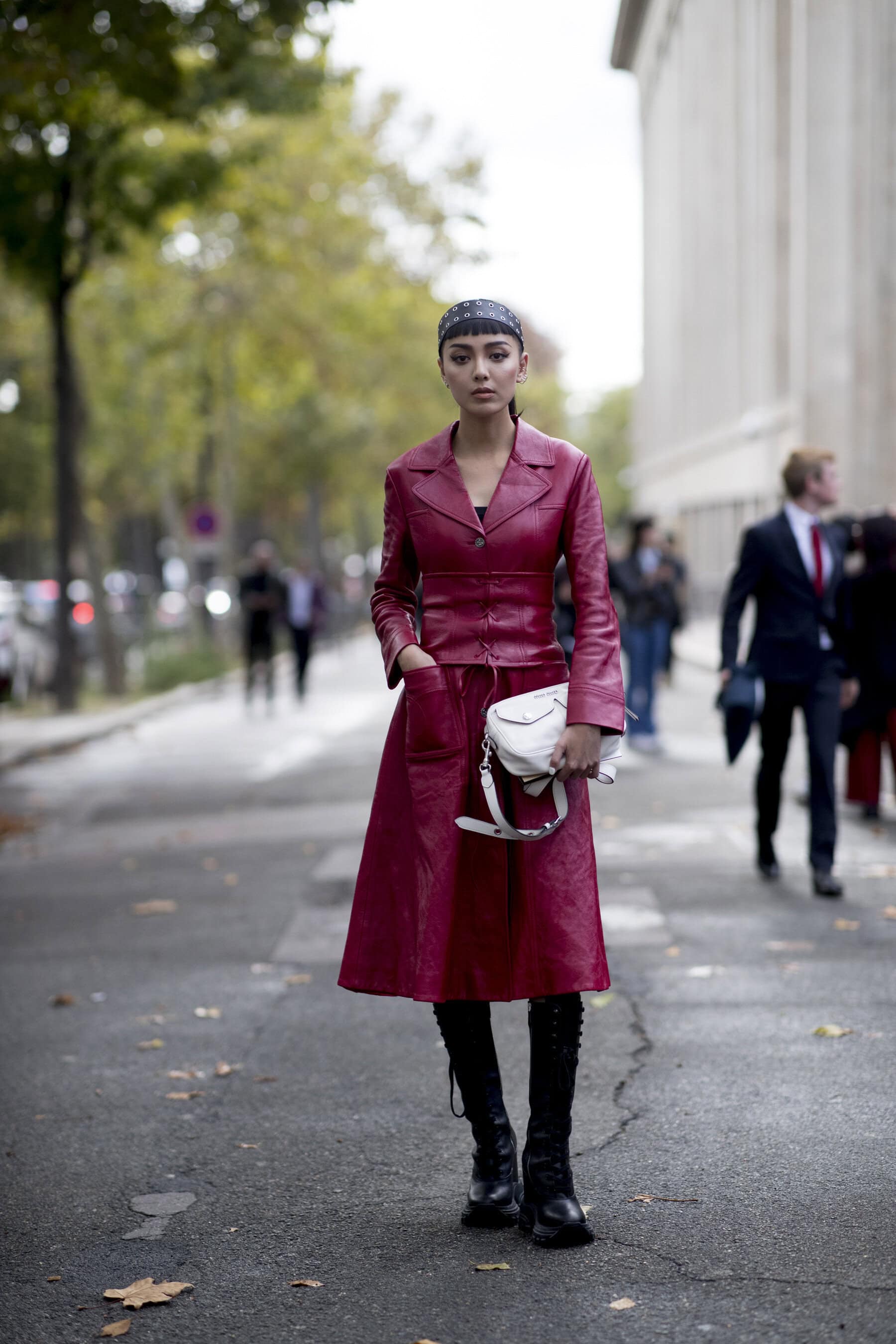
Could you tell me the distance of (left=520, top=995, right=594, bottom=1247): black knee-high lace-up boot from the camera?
150 inches

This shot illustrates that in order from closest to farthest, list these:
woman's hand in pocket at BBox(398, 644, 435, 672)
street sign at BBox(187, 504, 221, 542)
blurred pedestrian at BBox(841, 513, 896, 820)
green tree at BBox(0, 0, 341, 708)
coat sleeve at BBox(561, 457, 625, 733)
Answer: coat sleeve at BBox(561, 457, 625, 733), woman's hand in pocket at BBox(398, 644, 435, 672), blurred pedestrian at BBox(841, 513, 896, 820), green tree at BBox(0, 0, 341, 708), street sign at BBox(187, 504, 221, 542)

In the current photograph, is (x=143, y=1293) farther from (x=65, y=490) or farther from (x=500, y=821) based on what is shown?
(x=65, y=490)

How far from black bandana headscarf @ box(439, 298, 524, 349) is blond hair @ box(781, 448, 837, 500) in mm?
4231

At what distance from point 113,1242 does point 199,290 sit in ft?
95.3

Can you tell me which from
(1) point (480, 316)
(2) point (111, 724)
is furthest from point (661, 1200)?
(2) point (111, 724)

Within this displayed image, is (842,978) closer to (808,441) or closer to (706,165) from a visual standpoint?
(808,441)

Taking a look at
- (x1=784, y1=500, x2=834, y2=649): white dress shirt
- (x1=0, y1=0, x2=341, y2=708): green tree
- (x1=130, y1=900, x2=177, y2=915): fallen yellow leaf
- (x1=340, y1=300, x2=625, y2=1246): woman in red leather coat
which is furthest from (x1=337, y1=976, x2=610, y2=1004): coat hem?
(x1=0, y1=0, x2=341, y2=708): green tree

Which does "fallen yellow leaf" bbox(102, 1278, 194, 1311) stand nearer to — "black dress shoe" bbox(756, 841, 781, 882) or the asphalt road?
the asphalt road

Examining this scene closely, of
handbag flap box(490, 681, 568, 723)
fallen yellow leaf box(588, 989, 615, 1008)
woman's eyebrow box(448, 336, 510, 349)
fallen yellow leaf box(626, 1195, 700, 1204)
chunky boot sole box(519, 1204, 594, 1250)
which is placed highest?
woman's eyebrow box(448, 336, 510, 349)

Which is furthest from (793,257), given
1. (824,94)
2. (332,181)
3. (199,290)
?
(199,290)

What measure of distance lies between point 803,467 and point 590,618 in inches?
174

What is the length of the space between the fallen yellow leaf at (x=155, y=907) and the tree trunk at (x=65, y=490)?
44.3 ft

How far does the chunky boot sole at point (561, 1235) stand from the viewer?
3.79 metres

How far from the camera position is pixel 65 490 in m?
22.0
